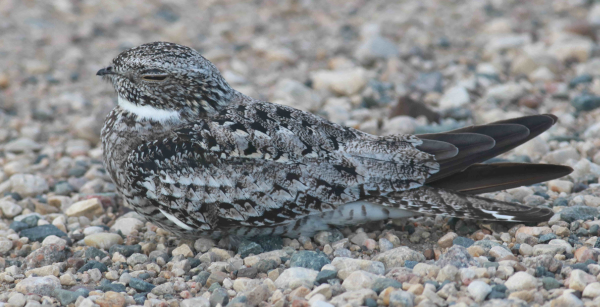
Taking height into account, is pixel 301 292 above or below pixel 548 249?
below

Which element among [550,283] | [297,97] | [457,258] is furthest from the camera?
[297,97]

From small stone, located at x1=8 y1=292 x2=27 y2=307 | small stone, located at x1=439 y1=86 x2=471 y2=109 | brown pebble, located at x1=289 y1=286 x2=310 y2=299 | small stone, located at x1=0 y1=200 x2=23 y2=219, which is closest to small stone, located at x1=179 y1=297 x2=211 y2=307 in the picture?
brown pebble, located at x1=289 y1=286 x2=310 y2=299

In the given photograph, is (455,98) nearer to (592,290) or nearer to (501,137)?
(501,137)

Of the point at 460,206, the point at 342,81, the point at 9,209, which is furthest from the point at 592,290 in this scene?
the point at 342,81

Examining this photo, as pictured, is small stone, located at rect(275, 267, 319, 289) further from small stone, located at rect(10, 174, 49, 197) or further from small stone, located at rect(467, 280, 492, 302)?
small stone, located at rect(10, 174, 49, 197)

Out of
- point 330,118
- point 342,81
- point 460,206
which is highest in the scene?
point 342,81

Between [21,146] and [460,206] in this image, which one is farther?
[21,146]
